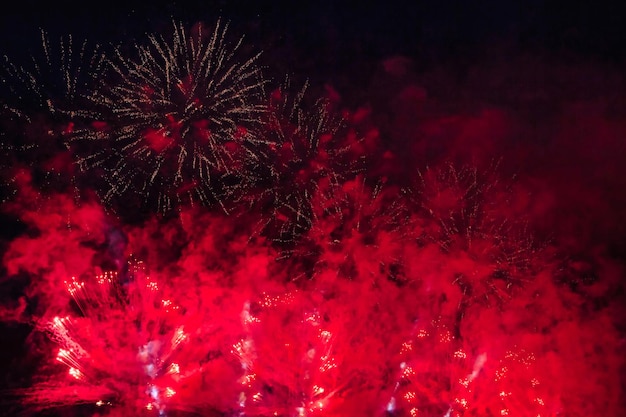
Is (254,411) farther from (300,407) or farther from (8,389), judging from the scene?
(8,389)

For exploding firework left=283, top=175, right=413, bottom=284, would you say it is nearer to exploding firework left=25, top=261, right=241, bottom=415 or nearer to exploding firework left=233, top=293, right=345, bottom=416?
exploding firework left=233, top=293, right=345, bottom=416

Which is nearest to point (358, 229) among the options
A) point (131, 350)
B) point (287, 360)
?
point (287, 360)

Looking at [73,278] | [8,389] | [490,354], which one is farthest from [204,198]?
[490,354]

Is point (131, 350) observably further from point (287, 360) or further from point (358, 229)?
point (358, 229)

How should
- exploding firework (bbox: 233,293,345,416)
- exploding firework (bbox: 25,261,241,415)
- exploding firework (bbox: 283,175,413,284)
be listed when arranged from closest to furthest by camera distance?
exploding firework (bbox: 25,261,241,415)
exploding firework (bbox: 233,293,345,416)
exploding firework (bbox: 283,175,413,284)

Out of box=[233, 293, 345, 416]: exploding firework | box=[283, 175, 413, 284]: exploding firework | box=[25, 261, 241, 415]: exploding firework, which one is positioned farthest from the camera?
box=[283, 175, 413, 284]: exploding firework

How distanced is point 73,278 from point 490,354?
315 inches

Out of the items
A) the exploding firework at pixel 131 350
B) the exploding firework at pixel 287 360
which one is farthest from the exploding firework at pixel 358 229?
the exploding firework at pixel 131 350

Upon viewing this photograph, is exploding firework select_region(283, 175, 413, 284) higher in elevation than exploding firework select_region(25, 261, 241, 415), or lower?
higher

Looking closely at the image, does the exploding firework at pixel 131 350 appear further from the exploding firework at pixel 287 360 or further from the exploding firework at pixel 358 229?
the exploding firework at pixel 358 229

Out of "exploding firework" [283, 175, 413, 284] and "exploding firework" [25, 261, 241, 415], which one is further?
"exploding firework" [283, 175, 413, 284]

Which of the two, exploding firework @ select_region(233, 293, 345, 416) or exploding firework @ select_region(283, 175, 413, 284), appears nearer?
exploding firework @ select_region(233, 293, 345, 416)

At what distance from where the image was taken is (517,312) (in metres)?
11.6

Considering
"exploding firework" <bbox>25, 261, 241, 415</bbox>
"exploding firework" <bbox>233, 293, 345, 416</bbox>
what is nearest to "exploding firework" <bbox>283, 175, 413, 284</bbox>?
"exploding firework" <bbox>233, 293, 345, 416</bbox>
